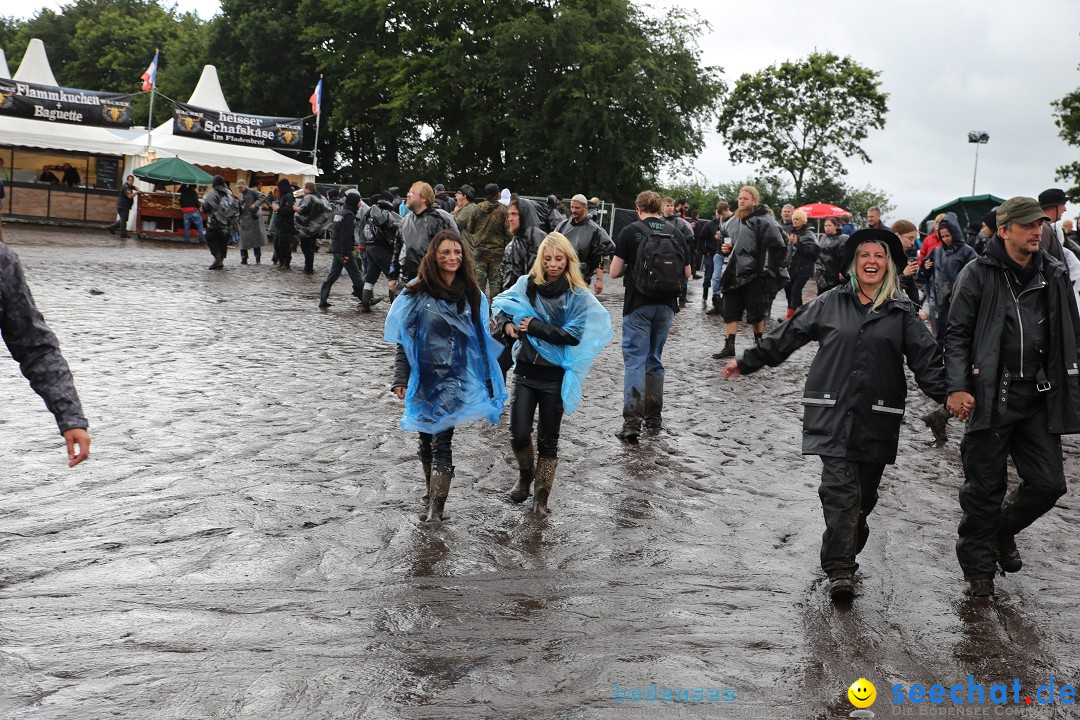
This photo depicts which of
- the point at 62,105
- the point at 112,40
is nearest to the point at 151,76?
the point at 62,105

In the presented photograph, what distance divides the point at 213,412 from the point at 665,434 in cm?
383

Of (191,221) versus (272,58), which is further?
(272,58)

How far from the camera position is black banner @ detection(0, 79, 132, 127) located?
99.8ft

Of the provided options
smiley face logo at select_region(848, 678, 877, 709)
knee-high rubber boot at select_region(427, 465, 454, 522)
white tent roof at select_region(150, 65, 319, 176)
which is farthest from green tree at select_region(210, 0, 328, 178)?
smiley face logo at select_region(848, 678, 877, 709)

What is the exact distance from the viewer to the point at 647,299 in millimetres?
8984

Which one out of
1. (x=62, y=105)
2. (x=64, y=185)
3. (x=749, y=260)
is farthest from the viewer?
(x=64, y=185)

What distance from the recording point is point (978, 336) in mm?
5402

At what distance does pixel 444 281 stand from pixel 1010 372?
3.11 m

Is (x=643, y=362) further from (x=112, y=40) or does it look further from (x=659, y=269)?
(x=112, y=40)

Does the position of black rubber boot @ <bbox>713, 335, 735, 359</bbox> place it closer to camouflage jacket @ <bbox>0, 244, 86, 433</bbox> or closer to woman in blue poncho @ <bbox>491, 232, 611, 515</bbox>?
woman in blue poncho @ <bbox>491, 232, 611, 515</bbox>

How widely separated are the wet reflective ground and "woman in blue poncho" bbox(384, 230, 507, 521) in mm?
549

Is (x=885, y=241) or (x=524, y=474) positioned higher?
(x=885, y=241)

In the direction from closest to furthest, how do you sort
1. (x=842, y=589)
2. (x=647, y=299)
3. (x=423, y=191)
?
(x=842, y=589) < (x=647, y=299) < (x=423, y=191)

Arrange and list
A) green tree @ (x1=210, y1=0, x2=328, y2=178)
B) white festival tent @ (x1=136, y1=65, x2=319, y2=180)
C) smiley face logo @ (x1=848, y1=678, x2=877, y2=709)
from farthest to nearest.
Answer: green tree @ (x1=210, y1=0, x2=328, y2=178), white festival tent @ (x1=136, y1=65, x2=319, y2=180), smiley face logo @ (x1=848, y1=678, x2=877, y2=709)
